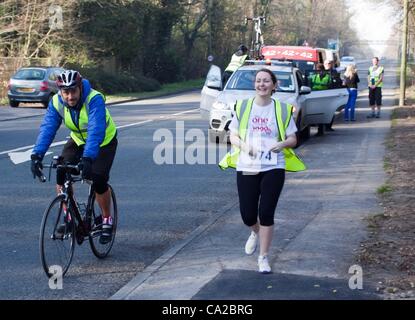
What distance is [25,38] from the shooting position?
1491 inches

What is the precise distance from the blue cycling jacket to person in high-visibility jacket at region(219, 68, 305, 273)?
1179 mm

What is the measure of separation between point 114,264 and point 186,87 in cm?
4377

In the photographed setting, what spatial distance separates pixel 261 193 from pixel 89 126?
5.36ft

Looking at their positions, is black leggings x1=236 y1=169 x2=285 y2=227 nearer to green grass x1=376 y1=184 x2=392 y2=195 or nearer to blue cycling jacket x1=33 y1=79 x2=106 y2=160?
blue cycling jacket x1=33 y1=79 x2=106 y2=160

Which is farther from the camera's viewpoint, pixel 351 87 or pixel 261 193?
pixel 351 87

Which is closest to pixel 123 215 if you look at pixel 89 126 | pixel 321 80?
pixel 89 126

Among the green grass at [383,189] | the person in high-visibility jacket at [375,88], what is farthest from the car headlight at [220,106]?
the person in high-visibility jacket at [375,88]

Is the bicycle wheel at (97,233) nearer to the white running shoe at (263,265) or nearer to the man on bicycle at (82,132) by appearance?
the man on bicycle at (82,132)

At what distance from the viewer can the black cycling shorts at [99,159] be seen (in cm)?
705

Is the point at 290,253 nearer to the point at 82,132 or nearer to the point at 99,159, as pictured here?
the point at 99,159

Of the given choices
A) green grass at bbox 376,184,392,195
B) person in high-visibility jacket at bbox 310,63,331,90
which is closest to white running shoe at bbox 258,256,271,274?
green grass at bbox 376,184,392,195

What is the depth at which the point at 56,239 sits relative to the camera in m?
6.67

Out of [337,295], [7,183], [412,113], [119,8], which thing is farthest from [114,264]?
[119,8]

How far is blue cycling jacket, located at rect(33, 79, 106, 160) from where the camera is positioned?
6.66m
